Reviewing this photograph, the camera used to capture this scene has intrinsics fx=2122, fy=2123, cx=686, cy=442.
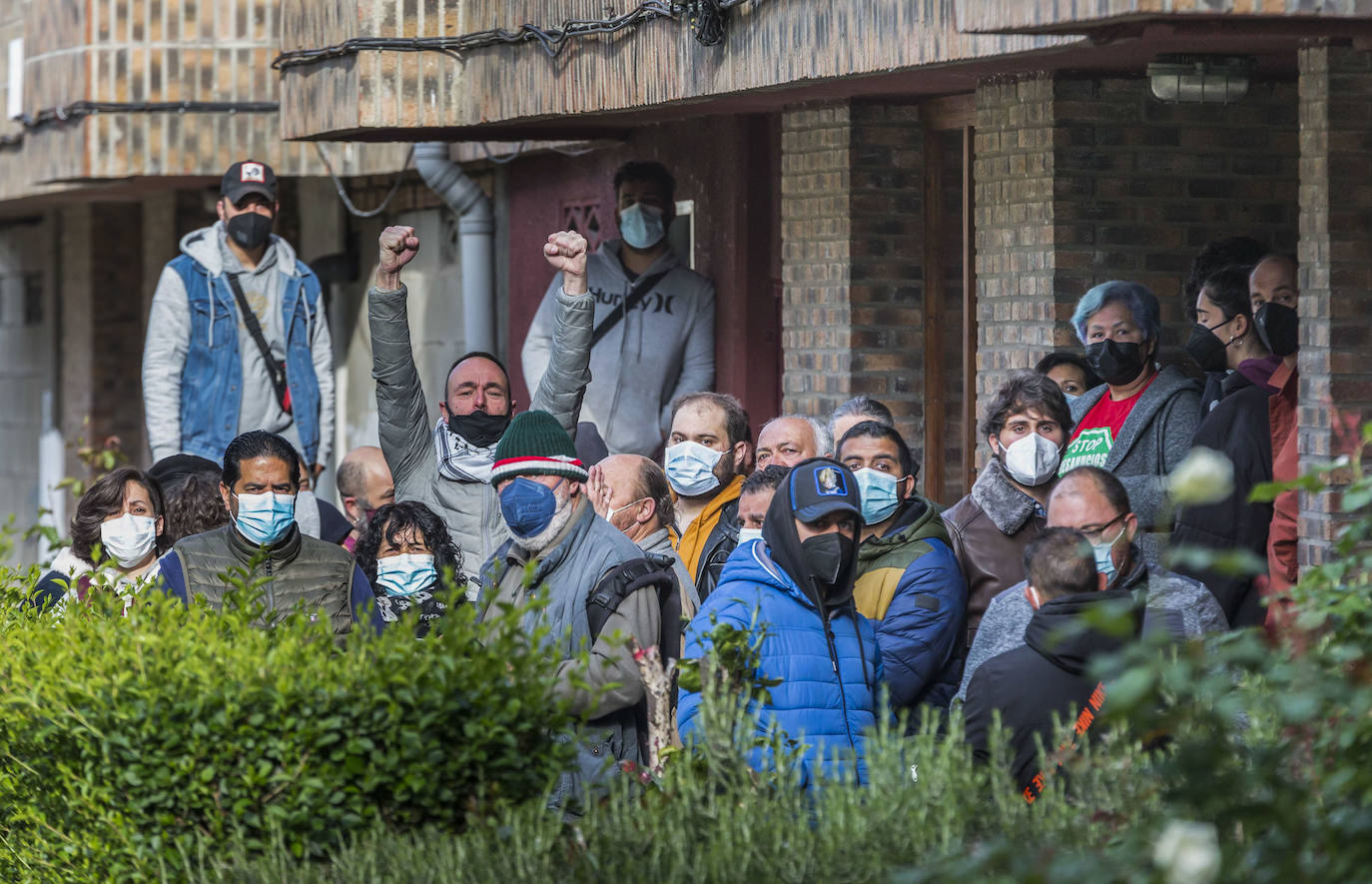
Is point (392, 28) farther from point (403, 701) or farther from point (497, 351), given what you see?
point (403, 701)

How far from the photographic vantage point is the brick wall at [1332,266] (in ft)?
22.1

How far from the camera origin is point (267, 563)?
626 cm

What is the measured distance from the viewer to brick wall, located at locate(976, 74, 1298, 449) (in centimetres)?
815

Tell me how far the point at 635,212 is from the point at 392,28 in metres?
1.78

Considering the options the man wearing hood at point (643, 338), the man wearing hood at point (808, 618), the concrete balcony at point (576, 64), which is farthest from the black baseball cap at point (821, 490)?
the man wearing hood at point (643, 338)

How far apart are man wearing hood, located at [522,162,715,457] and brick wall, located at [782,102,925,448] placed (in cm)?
61

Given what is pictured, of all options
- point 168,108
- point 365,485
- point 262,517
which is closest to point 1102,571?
point 262,517

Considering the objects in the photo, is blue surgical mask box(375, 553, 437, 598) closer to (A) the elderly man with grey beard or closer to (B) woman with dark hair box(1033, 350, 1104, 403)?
(A) the elderly man with grey beard

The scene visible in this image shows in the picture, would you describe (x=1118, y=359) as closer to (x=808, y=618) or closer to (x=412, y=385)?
(x=808, y=618)

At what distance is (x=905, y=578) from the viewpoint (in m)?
6.08

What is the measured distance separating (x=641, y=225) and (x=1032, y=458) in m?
3.66

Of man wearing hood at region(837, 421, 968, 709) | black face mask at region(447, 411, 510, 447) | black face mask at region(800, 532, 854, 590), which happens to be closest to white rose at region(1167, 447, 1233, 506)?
black face mask at region(800, 532, 854, 590)

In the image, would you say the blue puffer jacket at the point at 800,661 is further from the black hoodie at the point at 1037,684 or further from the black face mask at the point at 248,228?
the black face mask at the point at 248,228

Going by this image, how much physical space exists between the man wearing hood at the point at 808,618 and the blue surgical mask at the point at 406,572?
57.9 inches
